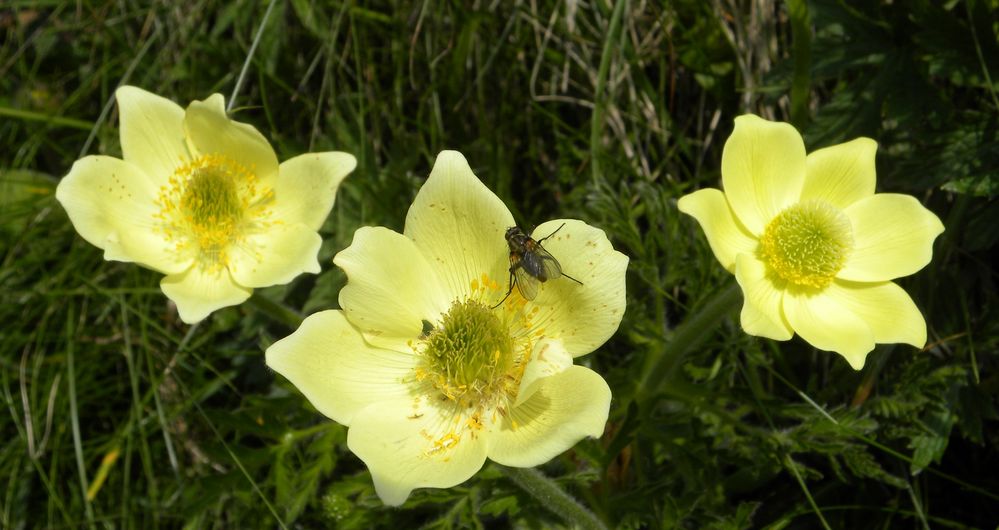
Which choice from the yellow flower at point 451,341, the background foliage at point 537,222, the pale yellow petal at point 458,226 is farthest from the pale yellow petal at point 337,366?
the background foliage at point 537,222

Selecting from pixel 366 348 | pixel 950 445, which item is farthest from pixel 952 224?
pixel 366 348

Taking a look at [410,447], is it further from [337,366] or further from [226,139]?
[226,139]

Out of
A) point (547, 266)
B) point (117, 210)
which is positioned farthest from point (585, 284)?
point (117, 210)

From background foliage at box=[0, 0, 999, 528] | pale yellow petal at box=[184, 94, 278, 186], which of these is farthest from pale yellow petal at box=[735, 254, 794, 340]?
pale yellow petal at box=[184, 94, 278, 186]

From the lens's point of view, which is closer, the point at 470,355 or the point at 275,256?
the point at 470,355

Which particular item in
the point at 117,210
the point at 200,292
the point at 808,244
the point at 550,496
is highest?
the point at 808,244

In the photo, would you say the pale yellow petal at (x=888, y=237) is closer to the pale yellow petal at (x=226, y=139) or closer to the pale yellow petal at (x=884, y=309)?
the pale yellow petal at (x=884, y=309)

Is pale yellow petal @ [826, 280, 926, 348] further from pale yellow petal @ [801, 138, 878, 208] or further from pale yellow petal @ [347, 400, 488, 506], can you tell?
pale yellow petal @ [347, 400, 488, 506]
